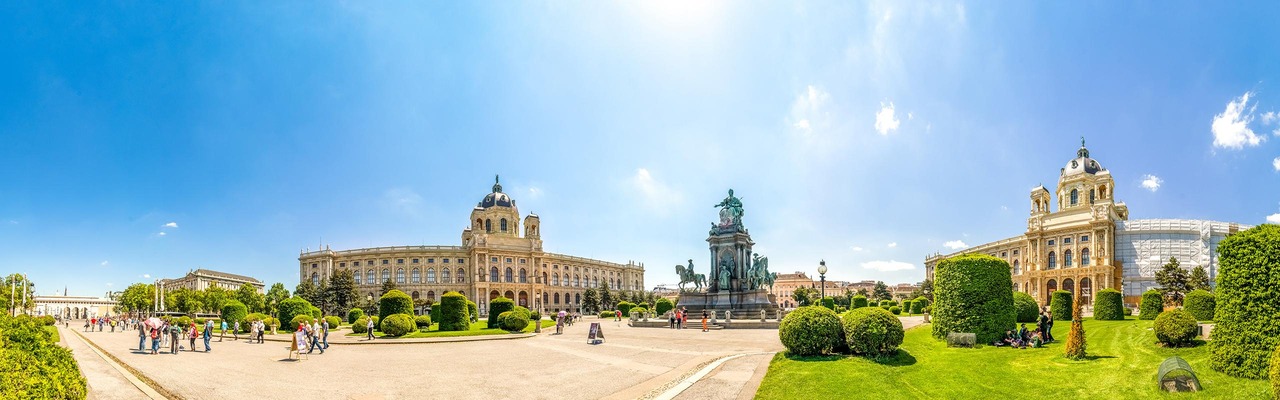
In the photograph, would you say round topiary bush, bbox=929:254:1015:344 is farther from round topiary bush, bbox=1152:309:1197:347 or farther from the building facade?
the building facade

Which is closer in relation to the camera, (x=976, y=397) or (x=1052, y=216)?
(x=976, y=397)

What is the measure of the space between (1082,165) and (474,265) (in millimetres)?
88460

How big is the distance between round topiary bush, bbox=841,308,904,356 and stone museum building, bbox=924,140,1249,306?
2337 inches

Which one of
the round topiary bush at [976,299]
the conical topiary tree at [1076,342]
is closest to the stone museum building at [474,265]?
the round topiary bush at [976,299]

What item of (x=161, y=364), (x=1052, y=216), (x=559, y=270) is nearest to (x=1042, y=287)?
(x=1052, y=216)

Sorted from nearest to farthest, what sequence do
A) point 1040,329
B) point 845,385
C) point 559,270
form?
point 845,385 < point 1040,329 < point 559,270

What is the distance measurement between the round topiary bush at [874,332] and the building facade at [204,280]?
153 m

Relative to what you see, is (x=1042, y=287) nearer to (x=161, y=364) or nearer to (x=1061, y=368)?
(x=1061, y=368)

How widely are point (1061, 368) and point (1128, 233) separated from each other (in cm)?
8171

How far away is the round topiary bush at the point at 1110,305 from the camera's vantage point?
111ft

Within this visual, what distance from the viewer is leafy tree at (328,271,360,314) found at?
68312mm

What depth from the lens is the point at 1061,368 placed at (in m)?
13.9

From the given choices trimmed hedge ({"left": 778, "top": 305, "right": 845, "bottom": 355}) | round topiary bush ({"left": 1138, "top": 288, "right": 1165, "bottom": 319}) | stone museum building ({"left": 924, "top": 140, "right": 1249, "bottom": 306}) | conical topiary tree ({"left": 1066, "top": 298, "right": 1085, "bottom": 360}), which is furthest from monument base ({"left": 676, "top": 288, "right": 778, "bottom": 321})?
stone museum building ({"left": 924, "top": 140, "right": 1249, "bottom": 306})

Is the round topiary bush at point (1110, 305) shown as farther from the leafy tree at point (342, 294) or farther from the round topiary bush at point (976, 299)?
the leafy tree at point (342, 294)
